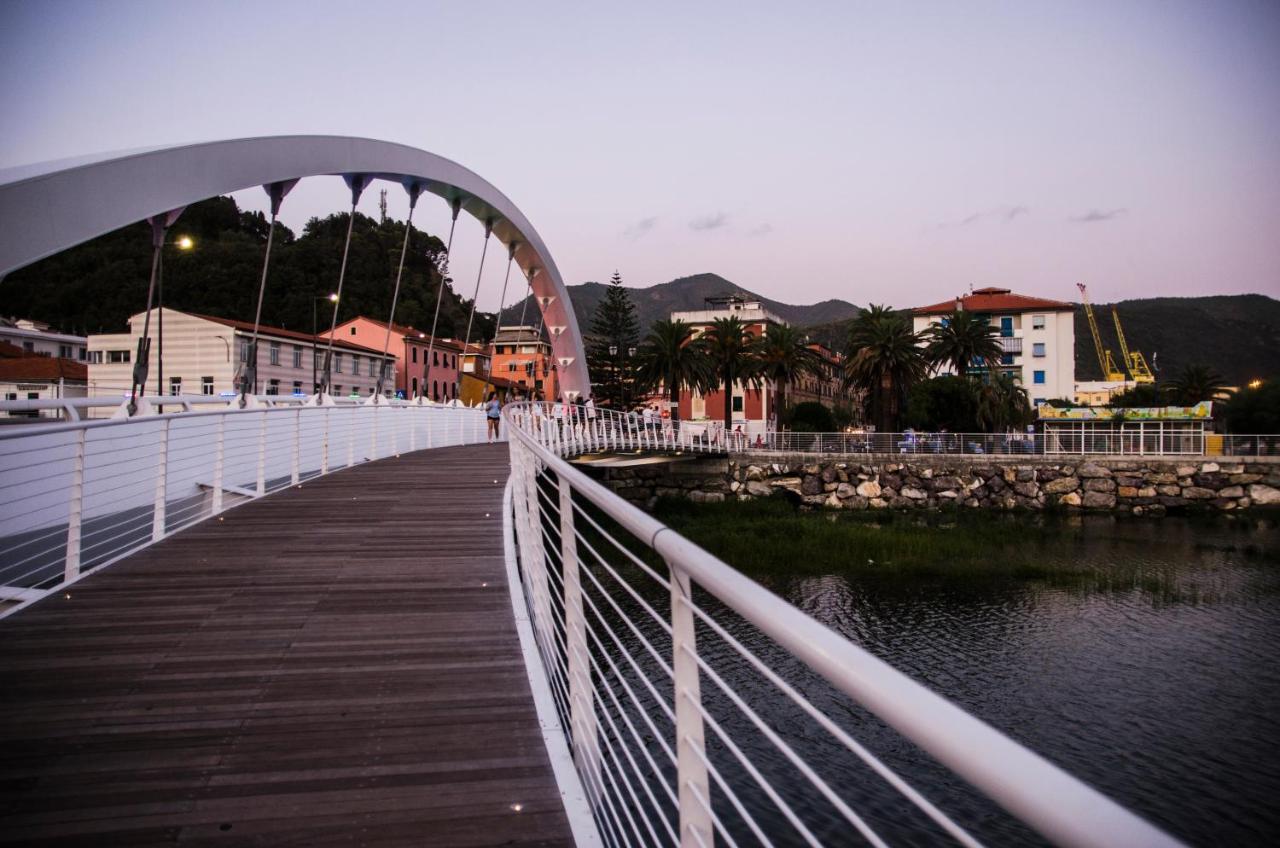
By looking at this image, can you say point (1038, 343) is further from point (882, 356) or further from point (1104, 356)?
point (1104, 356)

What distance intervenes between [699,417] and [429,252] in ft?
119

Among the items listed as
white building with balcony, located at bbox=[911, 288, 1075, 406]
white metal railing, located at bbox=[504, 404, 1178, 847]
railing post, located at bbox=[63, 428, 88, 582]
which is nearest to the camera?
white metal railing, located at bbox=[504, 404, 1178, 847]

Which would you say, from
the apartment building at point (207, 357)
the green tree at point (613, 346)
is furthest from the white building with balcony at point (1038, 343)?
the apartment building at point (207, 357)

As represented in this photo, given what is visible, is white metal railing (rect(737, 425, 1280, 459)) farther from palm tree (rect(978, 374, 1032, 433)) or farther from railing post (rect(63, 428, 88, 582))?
railing post (rect(63, 428, 88, 582))

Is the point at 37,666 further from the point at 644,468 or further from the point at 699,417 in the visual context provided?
the point at 699,417

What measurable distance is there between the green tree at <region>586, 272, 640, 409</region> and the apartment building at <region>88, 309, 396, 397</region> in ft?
59.9

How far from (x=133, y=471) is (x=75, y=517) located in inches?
36.2

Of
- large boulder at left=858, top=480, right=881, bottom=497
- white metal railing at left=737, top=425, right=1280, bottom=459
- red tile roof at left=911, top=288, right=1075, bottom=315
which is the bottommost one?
large boulder at left=858, top=480, right=881, bottom=497

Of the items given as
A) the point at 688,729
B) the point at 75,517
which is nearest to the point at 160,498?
the point at 75,517

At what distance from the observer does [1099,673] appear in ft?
41.4

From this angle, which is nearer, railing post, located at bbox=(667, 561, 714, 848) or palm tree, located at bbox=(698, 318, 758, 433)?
railing post, located at bbox=(667, 561, 714, 848)

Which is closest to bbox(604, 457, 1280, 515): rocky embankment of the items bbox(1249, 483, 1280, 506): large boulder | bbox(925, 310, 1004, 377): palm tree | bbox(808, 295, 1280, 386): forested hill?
bbox(1249, 483, 1280, 506): large boulder

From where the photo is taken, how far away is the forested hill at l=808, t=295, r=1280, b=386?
157 m

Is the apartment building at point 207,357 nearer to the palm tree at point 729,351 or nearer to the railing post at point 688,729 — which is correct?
the palm tree at point 729,351
